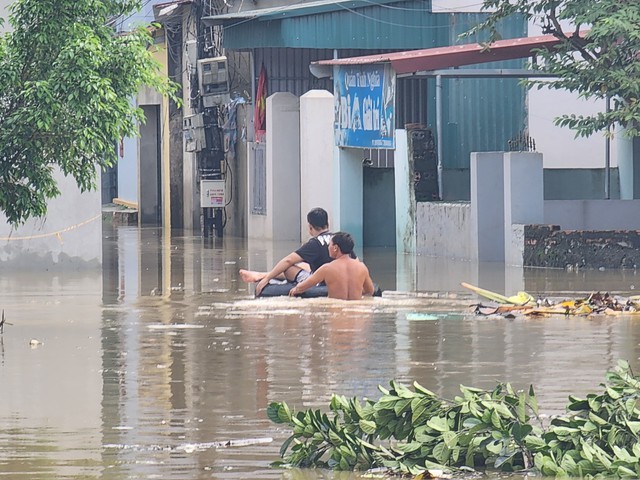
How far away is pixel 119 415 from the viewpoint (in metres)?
10.4

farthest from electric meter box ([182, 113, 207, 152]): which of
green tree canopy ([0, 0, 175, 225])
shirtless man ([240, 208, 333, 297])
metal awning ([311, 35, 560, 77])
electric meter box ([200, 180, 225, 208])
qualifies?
green tree canopy ([0, 0, 175, 225])

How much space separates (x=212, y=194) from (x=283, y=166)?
176 inches

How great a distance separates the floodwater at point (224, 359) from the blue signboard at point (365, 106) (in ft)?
18.3

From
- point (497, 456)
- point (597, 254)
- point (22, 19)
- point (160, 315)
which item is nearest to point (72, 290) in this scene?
point (160, 315)

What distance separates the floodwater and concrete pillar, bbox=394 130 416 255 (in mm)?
5122

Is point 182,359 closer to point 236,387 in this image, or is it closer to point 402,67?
point 236,387

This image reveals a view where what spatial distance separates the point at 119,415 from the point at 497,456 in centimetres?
301

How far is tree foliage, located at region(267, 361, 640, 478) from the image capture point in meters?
8.29

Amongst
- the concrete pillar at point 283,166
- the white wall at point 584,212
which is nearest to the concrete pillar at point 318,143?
the concrete pillar at point 283,166

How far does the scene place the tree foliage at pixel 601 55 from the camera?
21484mm

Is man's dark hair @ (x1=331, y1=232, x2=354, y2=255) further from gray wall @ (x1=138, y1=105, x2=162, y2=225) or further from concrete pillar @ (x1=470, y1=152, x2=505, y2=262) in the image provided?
gray wall @ (x1=138, y1=105, x2=162, y2=225)

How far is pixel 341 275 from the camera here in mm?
17188

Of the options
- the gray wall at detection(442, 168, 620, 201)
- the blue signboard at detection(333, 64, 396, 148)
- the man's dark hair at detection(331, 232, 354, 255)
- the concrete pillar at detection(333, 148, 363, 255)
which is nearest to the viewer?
the man's dark hair at detection(331, 232, 354, 255)

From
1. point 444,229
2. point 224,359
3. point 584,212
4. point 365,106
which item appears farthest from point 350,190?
point 224,359
